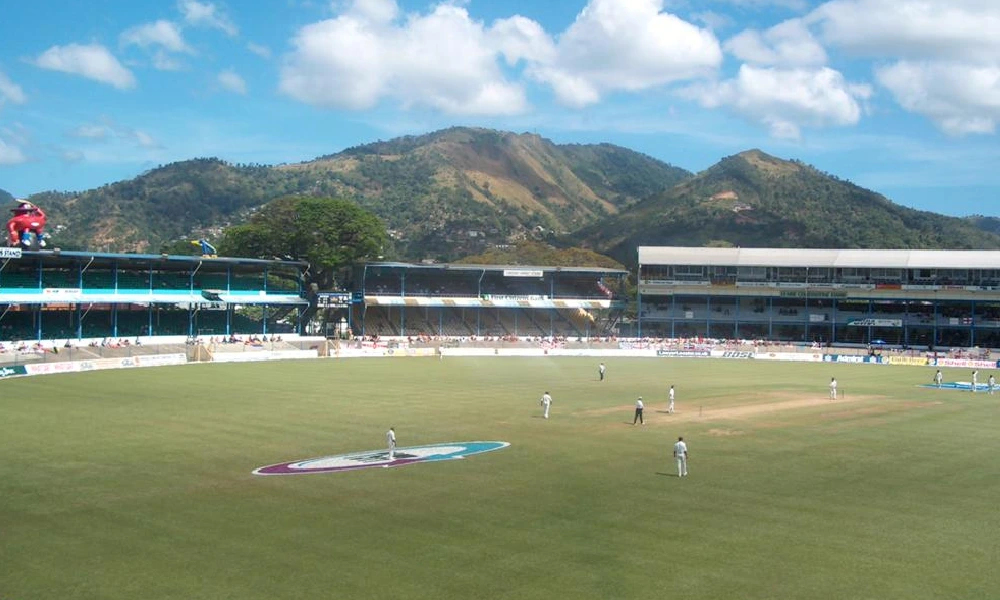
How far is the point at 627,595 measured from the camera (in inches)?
592

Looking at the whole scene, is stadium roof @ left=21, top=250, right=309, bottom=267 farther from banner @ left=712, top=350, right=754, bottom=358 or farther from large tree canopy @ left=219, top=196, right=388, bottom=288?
banner @ left=712, top=350, right=754, bottom=358

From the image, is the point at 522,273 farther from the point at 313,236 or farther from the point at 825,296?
the point at 825,296

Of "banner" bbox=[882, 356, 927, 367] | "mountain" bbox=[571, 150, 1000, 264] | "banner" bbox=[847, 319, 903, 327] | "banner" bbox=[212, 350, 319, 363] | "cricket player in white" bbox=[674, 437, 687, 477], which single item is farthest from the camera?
"mountain" bbox=[571, 150, 1000, 264]

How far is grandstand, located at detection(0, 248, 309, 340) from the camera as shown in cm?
7319

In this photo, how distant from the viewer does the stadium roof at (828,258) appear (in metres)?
99.5

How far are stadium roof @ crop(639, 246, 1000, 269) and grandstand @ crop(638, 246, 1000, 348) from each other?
12cm

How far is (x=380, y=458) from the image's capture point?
2778cm

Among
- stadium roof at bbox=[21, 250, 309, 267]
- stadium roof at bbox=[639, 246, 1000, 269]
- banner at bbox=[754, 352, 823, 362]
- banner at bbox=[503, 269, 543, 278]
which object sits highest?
stadium roof at bbox=[639, 246, 1000, 269]

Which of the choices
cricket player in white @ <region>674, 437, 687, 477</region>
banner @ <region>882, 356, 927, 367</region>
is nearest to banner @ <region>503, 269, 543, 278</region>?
banner @ <region>882, 356, 927, 367</region>

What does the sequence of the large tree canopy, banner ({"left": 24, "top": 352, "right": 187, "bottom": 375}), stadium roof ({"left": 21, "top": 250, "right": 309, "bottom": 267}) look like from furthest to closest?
the large tree canopy → stadium roof ({"left": 21, "top": 250, "right": 309, "bottom": 267}) → banner ({"left": 24, "top": 352, "right": 187, "bottom": 375})

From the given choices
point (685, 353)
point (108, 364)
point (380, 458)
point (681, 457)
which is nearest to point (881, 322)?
point (685, 353)

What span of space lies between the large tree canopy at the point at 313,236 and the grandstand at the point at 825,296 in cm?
3528

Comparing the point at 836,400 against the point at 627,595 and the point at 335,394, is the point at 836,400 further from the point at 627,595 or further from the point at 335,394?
the point at 627,595

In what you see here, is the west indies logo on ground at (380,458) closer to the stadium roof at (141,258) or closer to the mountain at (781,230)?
the stadium roof at (141,258)
